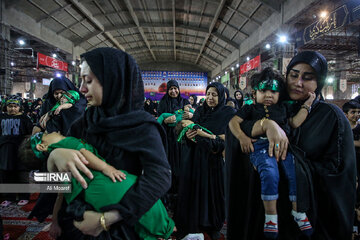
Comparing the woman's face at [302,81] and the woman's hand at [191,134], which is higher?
the woman's face at [302,81]

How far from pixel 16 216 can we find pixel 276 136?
3.83 meters

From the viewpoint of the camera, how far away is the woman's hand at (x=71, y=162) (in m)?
0.88

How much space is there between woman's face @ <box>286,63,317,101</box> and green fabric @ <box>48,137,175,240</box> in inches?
43.5

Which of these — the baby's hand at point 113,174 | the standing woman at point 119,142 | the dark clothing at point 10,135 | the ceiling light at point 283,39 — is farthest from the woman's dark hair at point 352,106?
the ceiling light at point 283,39

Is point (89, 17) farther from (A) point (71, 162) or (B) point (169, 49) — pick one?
(A) point (71, 162)

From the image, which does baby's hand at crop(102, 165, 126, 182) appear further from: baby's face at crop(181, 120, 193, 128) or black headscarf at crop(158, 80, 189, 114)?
black headscarf at crop(158, 80, 189, 114)

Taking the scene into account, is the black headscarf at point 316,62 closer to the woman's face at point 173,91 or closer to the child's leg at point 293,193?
the child's leg at point 293,193

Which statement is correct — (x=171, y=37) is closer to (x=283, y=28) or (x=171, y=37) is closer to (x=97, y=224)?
(x=283, y=28)

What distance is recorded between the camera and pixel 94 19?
12.0 metres

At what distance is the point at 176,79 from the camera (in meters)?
21.1

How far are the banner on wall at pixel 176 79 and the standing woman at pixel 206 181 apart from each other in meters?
17.8

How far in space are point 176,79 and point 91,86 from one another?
2050 centimetres

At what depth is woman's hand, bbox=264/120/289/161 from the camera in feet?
3.99

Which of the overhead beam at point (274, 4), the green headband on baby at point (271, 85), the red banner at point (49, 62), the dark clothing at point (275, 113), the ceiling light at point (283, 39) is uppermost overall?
the overhead beam at point (274, 4)
